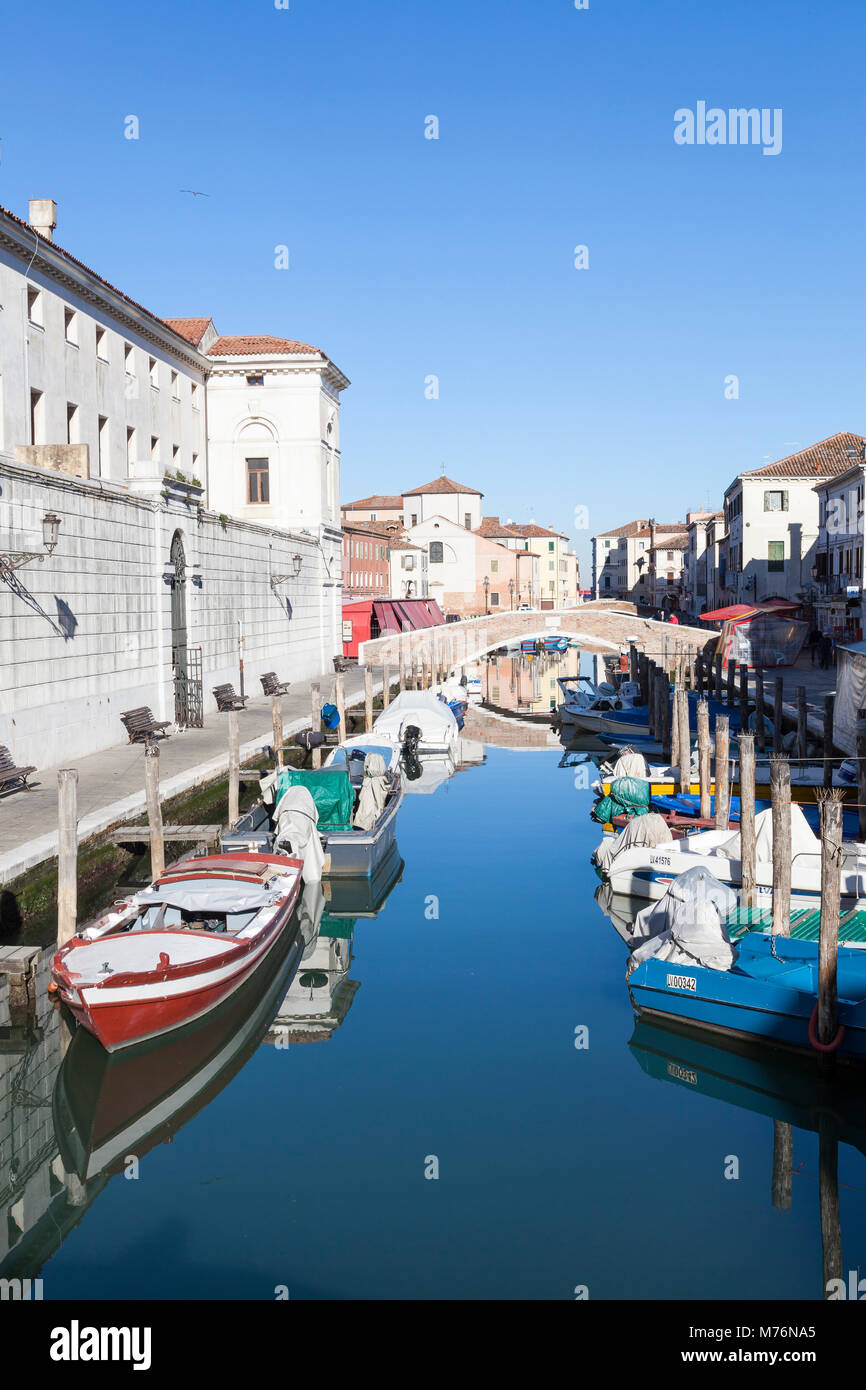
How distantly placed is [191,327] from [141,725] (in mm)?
18304

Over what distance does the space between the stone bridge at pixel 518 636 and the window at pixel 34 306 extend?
60.4ft

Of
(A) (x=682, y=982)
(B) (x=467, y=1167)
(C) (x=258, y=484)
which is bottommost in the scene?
(B) (x=467, y=1167)

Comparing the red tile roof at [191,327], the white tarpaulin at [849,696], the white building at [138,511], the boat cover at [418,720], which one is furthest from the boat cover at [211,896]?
the red tile roof at [191,327]

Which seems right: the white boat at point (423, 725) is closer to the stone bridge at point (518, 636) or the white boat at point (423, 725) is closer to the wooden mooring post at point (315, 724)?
the wooden mooring post at point (315, 724)

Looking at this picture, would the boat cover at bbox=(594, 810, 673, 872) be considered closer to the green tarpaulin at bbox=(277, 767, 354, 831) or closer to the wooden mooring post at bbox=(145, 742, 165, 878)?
the green tarpaulin at bbox=(277, 767, 354, 831)

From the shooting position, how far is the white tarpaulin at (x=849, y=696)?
57.4ft

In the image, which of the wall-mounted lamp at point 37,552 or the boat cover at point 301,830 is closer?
the boat cover at point 301,830

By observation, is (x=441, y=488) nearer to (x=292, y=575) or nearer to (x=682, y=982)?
(x=292, y=575)

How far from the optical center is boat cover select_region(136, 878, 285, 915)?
410 inches

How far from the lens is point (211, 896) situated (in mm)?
10664

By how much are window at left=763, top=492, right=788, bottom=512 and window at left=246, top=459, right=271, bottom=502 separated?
21.5 metres

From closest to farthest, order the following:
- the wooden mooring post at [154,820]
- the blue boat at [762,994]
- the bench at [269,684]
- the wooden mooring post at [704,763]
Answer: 1. the blue boat at [762,994]
2. the wooden mooring post at [154,820]
3. the wooden mooring post at [704,763]
4. the bench at [269,684]

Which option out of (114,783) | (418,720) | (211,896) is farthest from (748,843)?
(418,720)

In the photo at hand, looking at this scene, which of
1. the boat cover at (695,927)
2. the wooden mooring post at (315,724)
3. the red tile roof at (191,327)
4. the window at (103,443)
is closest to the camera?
the boat cover at (695,927)
